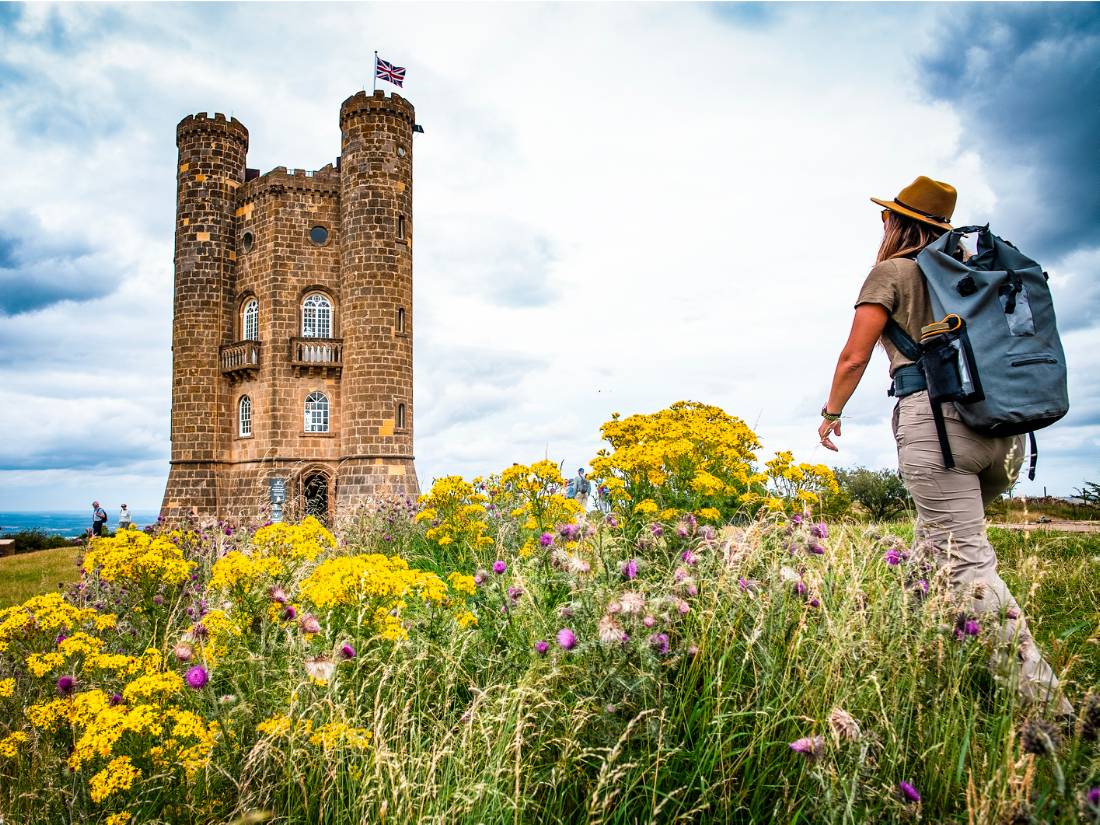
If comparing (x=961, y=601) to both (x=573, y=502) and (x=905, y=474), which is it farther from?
(x=573, y=502)

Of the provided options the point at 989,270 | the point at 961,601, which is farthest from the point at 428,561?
the point at 989,270

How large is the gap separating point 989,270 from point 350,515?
361 inches

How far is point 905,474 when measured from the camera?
3.50 m

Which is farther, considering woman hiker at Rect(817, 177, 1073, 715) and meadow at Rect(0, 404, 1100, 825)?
woman hiker at Rect(817, 177, 1073, 715)

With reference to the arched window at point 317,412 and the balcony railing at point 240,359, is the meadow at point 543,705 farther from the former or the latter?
the balcony railing at point 240,359

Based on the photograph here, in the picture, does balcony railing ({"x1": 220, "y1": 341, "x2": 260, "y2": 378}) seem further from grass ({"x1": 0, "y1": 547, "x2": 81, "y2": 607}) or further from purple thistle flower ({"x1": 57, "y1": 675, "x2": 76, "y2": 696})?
purple thistle flower ({"x1": 57, "y1": 675, "x2": 76, "y2": 696})

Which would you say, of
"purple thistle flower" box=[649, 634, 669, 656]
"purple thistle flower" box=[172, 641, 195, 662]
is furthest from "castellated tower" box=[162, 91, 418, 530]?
"purple thistle flower" box=[649, 634, 669, 656]

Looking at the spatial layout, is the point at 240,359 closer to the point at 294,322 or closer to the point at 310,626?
the point at 294,322

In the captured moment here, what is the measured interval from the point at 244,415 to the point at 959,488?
76.2 feet

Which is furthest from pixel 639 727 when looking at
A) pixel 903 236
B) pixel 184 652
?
pixel 903 236

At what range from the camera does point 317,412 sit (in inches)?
873

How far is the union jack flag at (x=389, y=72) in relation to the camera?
74.7 ft

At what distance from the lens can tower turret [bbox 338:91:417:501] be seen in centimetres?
2073

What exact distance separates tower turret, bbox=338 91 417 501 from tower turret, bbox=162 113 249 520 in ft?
16.0
